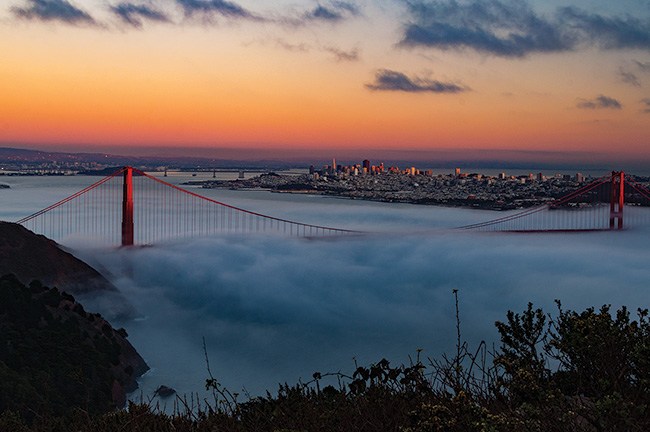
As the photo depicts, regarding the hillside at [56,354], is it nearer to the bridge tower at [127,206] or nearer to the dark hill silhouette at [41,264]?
the dark hill silhouette at [41,264]

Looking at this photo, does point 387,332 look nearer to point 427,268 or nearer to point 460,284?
point 460,284

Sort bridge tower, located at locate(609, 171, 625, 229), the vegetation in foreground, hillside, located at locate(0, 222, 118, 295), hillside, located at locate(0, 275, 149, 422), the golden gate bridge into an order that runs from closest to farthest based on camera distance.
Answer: the vegetation in foreground → hillside, located at locate(0, 275, 149, 422) → hillside, located at locate(0, 222, 118, 295) → bridge tower, located at locate(609, 171, 625, 229) → the golden gate bridge

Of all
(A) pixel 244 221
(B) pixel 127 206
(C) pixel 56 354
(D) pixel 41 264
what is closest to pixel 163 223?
(A) pixel 244 221

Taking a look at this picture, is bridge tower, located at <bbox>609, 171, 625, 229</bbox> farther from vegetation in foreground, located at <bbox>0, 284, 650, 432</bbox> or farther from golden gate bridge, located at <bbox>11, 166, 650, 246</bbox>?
vegetation in foreground, located at <bbox>0, 284, 650, 432</bbox>

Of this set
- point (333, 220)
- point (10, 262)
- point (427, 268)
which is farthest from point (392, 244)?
point (10, 262)

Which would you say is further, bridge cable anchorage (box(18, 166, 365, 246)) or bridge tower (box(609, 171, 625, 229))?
bridge cable anchorage (box(18, 166, 365, 246))

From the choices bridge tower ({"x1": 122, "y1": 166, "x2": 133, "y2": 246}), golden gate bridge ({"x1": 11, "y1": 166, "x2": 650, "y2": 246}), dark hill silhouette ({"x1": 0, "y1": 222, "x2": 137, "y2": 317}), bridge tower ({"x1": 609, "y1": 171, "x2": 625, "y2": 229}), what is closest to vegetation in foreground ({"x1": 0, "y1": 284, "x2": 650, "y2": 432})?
dark hill silhouette ({"x1": 0, "y1": 222, "x2": 137, "y2": 317})
